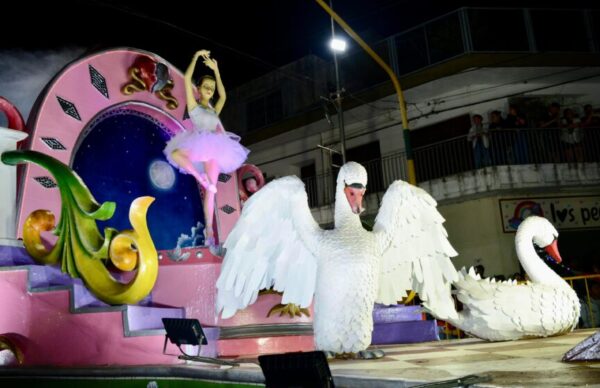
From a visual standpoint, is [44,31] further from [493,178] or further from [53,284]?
[493,178]

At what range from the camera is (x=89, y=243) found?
15.4ft

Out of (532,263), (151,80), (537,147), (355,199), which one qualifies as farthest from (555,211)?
(355,199)

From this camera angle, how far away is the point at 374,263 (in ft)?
13.5

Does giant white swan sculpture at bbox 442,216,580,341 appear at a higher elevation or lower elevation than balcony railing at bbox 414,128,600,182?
lower

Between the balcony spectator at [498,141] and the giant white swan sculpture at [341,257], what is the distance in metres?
12.2

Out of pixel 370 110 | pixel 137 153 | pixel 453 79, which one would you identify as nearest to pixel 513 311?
pixel 137 153

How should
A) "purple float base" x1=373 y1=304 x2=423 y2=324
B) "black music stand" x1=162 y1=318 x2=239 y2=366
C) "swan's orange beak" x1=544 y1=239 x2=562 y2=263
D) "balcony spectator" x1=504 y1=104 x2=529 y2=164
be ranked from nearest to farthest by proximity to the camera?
1. "black music stand" x1=162 y1=318 x2=239 y2=366
2. "swan's orange beak" x1=544 y1=239 x2=562 y2=263
3. "purple float base" x1=373 y1=304 x2=423 y2=324
4. "balcony spectator" x1=504 y1=104 x2=529 y2=164

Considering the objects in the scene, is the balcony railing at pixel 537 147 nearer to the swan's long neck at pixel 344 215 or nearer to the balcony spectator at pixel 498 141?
the balcony spectator at pixel 498 141

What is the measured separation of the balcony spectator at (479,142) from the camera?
15734 mm

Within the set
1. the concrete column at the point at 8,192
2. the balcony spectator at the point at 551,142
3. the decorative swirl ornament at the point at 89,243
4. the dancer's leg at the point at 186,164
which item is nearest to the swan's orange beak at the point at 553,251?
the dancer's leg at the point at 186,164

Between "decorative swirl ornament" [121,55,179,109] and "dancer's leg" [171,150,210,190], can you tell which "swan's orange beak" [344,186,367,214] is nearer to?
"dancer's leg" [171,150,210,190]

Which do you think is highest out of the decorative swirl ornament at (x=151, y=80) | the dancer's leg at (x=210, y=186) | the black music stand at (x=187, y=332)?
the decorative swirl ornament at (x=151, y=80)

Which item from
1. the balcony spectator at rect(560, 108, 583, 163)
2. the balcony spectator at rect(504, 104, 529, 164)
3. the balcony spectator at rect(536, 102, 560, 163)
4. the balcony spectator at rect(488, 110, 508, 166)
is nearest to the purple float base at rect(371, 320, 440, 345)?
the balcony spectator at rect(488, 110, 508, 166)

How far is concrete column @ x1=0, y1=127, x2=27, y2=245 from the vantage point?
4.90m
